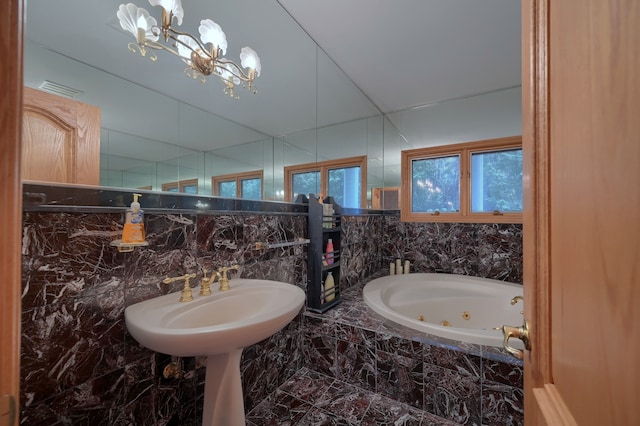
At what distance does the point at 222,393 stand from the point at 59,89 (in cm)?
134

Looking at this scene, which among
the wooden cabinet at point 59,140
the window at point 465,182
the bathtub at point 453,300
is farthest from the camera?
the window at point 465,182

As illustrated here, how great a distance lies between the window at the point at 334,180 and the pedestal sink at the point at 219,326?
83 centimetres

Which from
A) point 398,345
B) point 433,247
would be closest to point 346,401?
point 398,345

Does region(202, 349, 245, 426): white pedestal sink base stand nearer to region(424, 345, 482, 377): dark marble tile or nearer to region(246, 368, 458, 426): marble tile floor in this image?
region(246, 368, 458, 426): marble tile floor

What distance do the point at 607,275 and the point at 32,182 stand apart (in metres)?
1.35

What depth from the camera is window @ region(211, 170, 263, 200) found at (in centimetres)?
137

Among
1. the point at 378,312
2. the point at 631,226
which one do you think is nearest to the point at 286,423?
the point at 378,312

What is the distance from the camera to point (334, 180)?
8.29 feet

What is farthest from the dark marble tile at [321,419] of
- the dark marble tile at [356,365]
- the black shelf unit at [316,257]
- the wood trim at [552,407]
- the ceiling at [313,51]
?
the ceiling at [313,51]

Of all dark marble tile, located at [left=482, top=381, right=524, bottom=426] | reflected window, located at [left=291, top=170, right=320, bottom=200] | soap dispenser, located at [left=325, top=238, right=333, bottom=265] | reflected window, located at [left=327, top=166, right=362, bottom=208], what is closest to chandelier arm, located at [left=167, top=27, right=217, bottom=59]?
reflected window, located at [left=291, top=170, right=320, bottom=200]

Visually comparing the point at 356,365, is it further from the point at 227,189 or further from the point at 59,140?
the point at 59,140

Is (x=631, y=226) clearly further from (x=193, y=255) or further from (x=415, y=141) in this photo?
(x=415, y=141)

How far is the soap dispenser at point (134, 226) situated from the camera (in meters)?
0.93

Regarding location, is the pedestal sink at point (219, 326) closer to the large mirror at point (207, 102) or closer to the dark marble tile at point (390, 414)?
the large mirror at point (207, 102)
